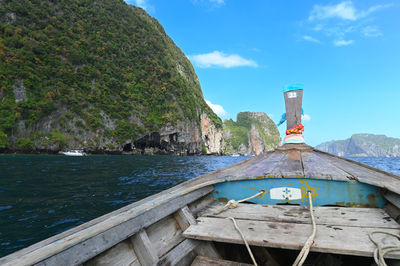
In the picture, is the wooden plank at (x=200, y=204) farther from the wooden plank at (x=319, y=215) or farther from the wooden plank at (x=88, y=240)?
the wooden plank at (x=88, y=240)

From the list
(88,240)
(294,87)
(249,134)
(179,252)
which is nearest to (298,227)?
(179,252)

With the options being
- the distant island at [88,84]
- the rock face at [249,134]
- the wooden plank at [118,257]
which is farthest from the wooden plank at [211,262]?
the rock face at [249,134]

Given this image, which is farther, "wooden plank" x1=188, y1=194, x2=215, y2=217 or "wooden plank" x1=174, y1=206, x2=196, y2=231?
"wooden plank" x1=188, y1=194, x2=215, y2=217

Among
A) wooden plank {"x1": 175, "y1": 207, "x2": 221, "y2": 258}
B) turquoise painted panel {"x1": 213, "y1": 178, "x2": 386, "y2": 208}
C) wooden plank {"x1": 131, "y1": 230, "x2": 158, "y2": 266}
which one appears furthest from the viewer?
turquoise painted panel {"x1": 213, "y1": 178, "x2": 386, "y2": 208}

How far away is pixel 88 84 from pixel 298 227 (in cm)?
5517

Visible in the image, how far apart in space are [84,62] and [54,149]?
80.2 feet

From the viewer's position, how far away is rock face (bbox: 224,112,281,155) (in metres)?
128

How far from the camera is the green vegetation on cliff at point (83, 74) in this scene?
123ft

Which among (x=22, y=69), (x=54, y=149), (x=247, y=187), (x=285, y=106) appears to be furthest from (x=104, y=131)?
(x=247, y=187)

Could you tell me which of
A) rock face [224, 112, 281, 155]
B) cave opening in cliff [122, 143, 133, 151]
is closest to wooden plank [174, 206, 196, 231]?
cave opening in cliff [122, 143, 133, 151]

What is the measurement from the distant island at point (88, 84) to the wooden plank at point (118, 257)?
43.3 meters

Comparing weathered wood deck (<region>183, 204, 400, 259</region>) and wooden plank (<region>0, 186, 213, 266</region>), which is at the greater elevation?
wooden plank (<region>0, 186, 213, 266</region>)

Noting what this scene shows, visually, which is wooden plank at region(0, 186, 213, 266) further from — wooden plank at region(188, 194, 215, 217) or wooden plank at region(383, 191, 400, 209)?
wooden plank at region(383, 191, 400, 209)

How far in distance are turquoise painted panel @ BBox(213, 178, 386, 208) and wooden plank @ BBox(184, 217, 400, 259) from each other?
2.39 ft
